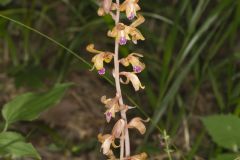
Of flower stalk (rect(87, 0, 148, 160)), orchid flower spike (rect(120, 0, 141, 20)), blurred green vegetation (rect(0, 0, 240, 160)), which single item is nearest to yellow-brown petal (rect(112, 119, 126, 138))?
flower stalk (rect(87, 0, 148, 160))

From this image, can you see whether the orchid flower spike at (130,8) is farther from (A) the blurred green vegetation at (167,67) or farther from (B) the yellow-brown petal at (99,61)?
(A) the blurred green vegetation at (167,67)

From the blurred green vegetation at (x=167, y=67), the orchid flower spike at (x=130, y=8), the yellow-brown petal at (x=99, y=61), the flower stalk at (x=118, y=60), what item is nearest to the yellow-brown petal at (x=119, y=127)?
the flower stalk at (x=118, y=60)

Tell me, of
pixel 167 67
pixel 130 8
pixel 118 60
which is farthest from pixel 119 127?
pixel 167 67

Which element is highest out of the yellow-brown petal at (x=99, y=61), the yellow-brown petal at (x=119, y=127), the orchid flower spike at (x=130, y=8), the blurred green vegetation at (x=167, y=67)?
the blurred green vegetation at (x=167, y=67)

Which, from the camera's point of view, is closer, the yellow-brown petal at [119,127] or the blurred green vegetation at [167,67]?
the yellow-brown petal at [119,127]

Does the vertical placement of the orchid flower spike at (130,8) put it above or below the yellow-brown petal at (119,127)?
above

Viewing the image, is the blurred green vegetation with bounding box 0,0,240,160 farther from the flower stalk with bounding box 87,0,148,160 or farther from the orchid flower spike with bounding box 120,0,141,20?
the orchid flower spike with bounding box 120,0,141,20

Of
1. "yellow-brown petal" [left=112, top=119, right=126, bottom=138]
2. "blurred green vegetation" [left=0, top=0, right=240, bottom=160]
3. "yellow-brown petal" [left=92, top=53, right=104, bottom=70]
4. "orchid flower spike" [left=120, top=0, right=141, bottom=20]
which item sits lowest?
"yellow-brown petal" [left=112, top=119, right=126, bottom=138]

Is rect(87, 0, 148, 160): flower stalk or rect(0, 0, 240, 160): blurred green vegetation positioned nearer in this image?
rect(87, 0, 148, 160): flower stalk

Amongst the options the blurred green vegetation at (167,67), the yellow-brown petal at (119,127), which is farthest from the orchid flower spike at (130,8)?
the blurred green vegetation at (167,67)
